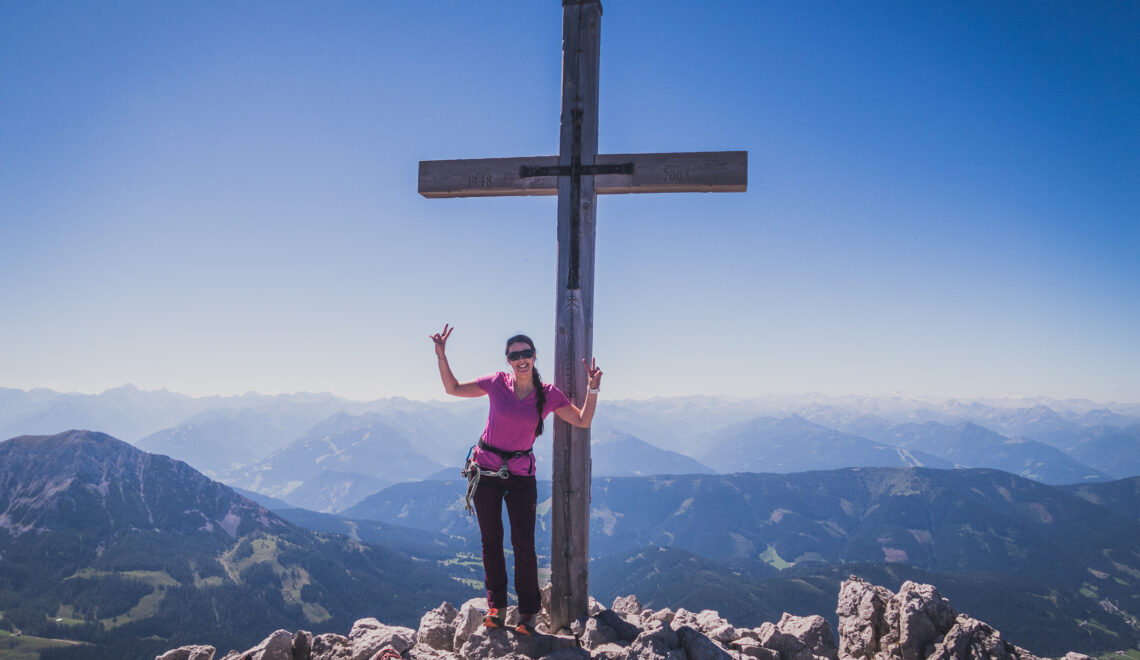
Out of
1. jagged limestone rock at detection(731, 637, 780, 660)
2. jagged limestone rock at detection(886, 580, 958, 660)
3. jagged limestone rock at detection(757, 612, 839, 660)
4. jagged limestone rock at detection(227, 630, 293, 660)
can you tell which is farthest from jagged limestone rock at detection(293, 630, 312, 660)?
jagged limestone rock at detection(886, 580, 958, 660)

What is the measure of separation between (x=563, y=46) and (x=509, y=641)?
536 centimetres

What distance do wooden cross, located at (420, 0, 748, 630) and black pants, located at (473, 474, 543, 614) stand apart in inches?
11.1

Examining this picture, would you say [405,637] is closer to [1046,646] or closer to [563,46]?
[563,46]

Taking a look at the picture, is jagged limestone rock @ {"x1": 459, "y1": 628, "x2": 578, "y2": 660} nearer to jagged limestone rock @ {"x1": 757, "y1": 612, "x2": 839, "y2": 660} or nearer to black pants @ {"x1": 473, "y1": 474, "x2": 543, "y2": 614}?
black pants @ {"x1": 473, "y1": 474, "x2": 543, "y2": 614}

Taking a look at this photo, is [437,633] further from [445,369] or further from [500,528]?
[445,369]

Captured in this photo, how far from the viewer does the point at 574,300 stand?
4.91 metres

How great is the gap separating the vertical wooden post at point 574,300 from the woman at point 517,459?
0.81 feet

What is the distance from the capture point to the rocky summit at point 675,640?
4035 millimetres

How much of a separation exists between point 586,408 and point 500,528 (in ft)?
4.25

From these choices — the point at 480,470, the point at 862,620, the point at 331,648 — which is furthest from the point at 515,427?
the point at 862,620

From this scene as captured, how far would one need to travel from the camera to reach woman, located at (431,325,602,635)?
14.9 feet

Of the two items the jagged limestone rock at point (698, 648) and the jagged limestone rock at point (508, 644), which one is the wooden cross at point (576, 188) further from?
the jagged limestone rock at point (698, 648)

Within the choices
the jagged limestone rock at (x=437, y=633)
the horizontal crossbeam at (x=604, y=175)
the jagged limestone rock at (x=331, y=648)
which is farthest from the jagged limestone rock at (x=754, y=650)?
the horizontal crossbeam at (x=604, y=175)

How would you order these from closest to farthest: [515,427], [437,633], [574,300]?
[515,427] < [437,633] < [574,300]
